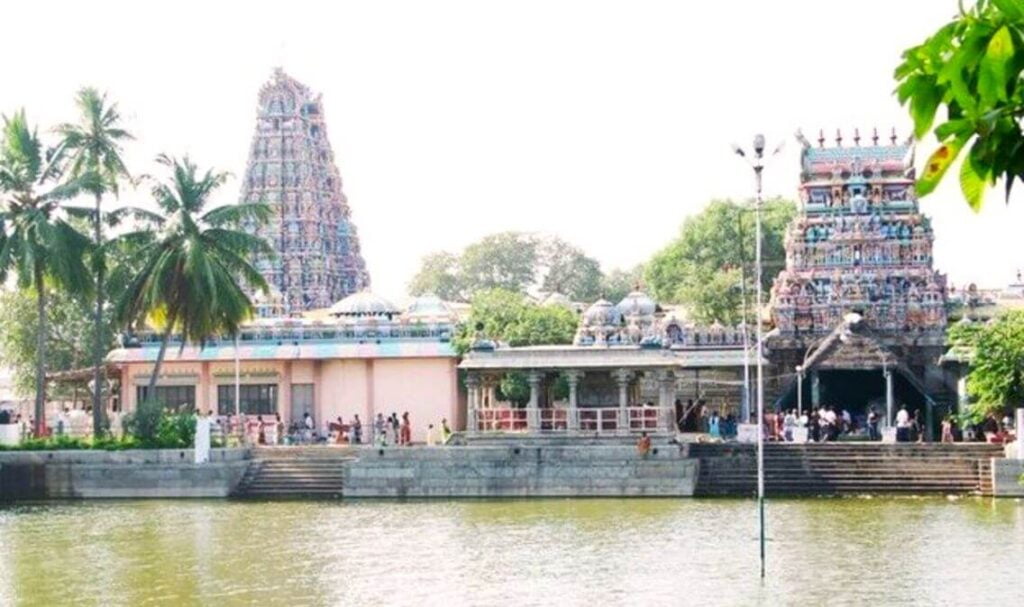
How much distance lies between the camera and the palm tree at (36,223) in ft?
127

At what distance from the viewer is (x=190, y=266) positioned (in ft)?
128

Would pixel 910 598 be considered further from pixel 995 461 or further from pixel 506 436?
pixel 506 436

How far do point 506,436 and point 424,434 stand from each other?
35.8 ft

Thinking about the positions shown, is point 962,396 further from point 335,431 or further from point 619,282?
point 619,282

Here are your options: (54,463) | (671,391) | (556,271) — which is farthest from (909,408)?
(556,271)

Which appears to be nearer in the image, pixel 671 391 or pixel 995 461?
pixel 995 461

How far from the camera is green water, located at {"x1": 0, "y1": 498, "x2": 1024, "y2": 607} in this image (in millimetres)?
20484

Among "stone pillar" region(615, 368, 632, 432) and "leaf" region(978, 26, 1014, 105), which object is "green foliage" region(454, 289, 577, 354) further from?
"leaf" region(978, 26, 1014, 105)

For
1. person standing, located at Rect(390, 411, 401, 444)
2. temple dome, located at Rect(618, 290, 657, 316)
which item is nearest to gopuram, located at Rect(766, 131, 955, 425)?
temple dome, located at Rect(618, 290, 657, 316)

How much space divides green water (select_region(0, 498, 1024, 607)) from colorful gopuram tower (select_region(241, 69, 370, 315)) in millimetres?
40289

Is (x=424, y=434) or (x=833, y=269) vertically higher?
(x=833, y=269)

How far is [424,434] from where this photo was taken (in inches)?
1868

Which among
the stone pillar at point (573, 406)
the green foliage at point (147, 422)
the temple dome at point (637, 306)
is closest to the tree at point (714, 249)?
the temple dome at point (637, 306)

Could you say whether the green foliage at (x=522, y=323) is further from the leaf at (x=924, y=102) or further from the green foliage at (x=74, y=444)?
the leaf at (x=924, y=102)
